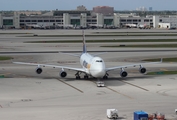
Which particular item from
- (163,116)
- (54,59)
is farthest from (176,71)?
(163,116)

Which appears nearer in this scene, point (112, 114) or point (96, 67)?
point (112, 114)

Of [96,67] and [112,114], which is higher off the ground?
[96,67]

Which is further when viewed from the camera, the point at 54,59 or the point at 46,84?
the point at 54,59

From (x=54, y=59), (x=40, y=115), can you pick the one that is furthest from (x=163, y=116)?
(x=54, y=59)

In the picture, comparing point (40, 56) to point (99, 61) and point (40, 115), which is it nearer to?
point (99, 61)

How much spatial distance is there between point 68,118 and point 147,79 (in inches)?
1170

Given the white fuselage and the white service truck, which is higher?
the white fuselage

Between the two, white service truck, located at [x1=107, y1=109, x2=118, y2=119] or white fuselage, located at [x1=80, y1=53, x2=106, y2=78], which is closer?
white service truck, located at [x1=107, y1=109, x2=118, y2=119]

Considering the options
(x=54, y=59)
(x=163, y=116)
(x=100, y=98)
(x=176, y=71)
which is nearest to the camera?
(x=163, y=116)

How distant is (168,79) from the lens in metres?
72.0

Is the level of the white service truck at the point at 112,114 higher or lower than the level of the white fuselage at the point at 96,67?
lower

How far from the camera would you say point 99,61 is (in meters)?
67.4

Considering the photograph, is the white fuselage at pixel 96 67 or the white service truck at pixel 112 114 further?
the white fuselage at pixel 96 67

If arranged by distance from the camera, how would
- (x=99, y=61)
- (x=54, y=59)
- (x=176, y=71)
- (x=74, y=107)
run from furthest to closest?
(x=54, y=59) < (x=176, y=71) < (x=99, y=61) < (x=74, y=107)
